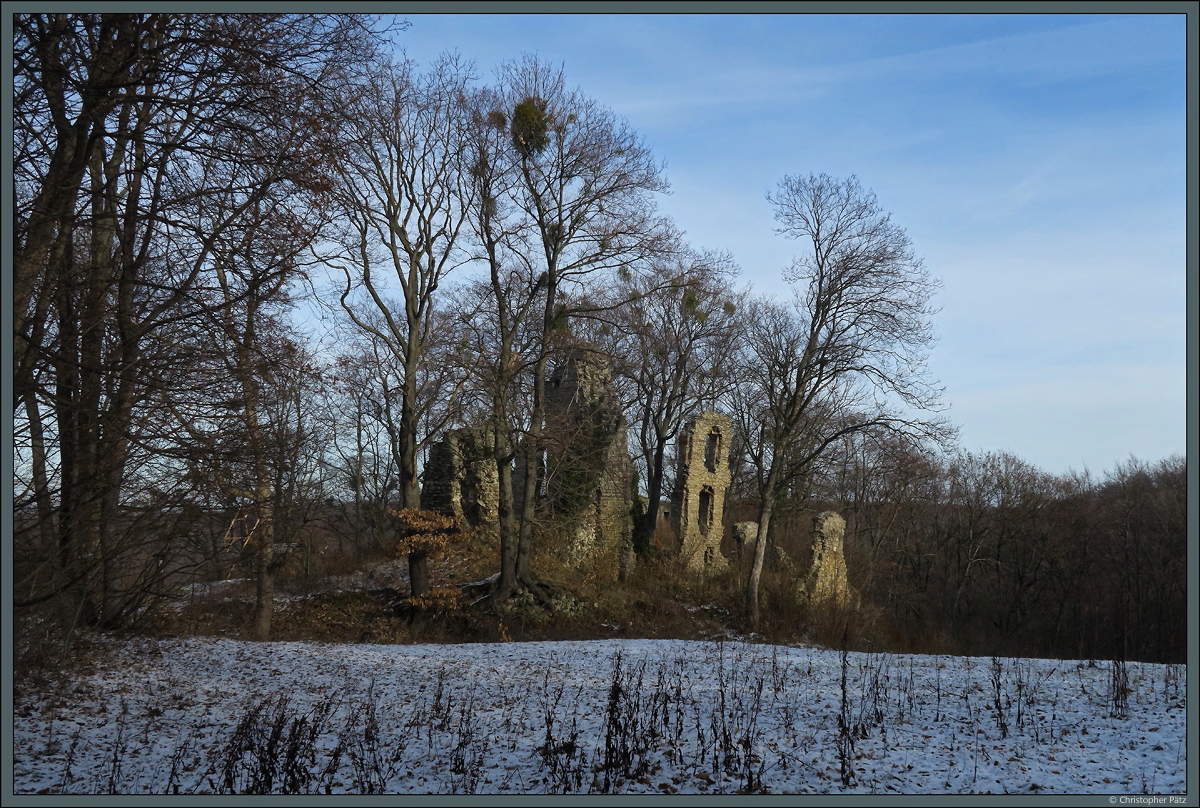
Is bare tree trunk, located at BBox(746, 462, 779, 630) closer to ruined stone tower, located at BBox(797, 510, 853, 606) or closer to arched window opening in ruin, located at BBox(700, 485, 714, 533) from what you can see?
ruined stone tower, located at BBox(797, 510, 853, 606)

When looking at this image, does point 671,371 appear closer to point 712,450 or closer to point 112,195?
point 712,450

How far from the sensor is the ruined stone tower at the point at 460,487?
27141 mm

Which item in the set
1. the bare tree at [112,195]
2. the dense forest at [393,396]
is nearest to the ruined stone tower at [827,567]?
the dense forest at [393,396]

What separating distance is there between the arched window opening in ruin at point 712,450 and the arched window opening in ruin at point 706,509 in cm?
85

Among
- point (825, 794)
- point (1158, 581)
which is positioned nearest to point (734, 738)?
point (825, 794)

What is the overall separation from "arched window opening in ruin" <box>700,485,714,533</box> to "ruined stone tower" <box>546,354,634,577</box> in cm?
345

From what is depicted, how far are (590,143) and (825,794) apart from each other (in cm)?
1557

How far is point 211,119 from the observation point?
7.31 m

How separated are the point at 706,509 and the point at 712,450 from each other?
7.29 feet

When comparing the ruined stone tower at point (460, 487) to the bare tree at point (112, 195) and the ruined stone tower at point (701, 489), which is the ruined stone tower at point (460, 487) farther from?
the bare tree at point (112, 195)

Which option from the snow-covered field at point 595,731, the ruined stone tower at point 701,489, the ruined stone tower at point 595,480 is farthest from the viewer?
the ruined stone tower at point 701,489

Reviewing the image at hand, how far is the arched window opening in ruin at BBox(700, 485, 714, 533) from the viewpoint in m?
30.0

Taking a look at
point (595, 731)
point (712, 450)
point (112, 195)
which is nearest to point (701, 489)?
point (712, 450)

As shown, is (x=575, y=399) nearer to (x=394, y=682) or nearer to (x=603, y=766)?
(x=394, y=682)
